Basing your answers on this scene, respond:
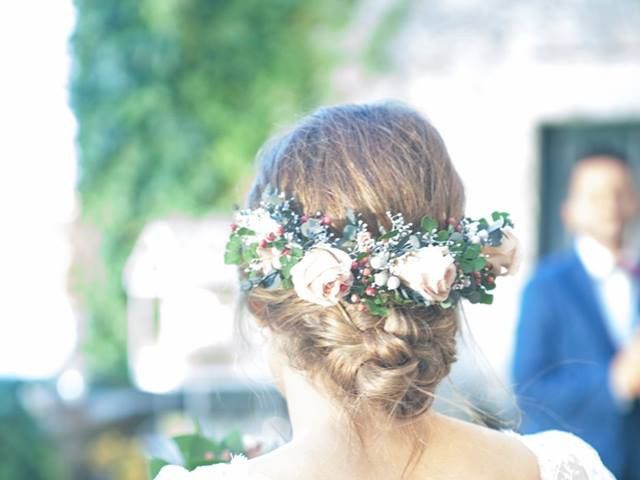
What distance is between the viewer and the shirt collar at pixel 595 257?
3.93 meters

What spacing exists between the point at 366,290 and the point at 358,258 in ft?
0.17

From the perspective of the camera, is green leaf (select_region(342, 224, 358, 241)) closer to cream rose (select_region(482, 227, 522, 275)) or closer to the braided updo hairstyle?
the braided updo hairstyle

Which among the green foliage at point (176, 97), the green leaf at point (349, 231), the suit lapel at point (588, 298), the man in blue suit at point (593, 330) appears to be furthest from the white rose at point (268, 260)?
the green foliage at point (176, 97)

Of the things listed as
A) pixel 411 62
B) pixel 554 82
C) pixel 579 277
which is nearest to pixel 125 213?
pixel 411 62

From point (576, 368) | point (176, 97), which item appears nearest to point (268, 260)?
point (576, 368)

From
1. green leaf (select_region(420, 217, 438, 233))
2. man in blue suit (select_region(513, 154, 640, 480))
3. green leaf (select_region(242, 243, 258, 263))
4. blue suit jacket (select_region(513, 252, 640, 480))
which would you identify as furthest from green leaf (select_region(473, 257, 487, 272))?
blue suit jacket (select_region(513, 252, 640, 480))

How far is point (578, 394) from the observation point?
3699mm

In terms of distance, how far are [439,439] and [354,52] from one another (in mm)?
5162

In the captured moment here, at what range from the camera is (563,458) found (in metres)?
1.87

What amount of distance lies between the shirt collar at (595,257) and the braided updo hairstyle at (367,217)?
2.29 m

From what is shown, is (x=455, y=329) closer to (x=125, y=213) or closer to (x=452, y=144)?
(x=452, y=144)

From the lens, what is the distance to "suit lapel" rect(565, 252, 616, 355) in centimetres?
381

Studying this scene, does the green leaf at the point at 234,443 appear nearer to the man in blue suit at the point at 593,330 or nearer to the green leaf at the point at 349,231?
the green leaf at the point at 349,231

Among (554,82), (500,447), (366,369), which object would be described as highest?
(366,369)
